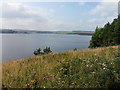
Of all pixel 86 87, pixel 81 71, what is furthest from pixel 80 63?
pixel 86 87

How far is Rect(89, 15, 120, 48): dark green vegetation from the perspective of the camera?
46969 mm

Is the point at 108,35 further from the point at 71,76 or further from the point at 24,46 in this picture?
the point at 71,76

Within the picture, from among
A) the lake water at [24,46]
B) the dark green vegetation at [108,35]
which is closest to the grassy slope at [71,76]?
the lake water at [24,46]

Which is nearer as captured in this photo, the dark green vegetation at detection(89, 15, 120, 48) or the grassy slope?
the grassy slope

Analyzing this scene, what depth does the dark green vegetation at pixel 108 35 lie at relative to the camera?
4697cm

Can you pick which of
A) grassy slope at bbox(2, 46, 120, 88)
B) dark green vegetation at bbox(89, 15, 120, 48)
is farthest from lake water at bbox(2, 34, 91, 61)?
grassy slope at bbox(2, 46, 120, 88)

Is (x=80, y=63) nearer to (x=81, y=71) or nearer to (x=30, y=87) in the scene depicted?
(x=81, y=71)

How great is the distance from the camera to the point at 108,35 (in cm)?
5347

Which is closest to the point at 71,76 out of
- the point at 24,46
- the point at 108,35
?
the point at 108,35

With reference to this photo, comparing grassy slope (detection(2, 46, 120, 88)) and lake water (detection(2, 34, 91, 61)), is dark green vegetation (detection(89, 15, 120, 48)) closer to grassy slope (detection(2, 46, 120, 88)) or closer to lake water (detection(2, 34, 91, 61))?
lake water (detection(2, 34, 91, 61))

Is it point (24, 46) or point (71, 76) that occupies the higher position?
point (71, 76)

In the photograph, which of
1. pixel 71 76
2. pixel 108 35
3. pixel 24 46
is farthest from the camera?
pixel 24 46

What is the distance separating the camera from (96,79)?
4.09 meters

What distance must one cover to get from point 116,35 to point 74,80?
150 ft
